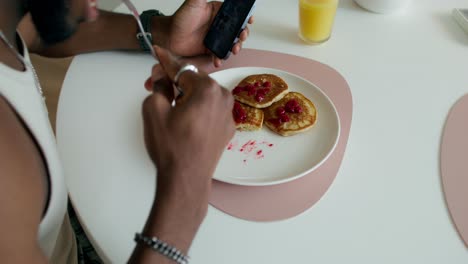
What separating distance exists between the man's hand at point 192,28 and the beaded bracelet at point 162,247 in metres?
0.53

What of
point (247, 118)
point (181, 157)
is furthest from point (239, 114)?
point (181, 157)

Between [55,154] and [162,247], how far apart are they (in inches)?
9.2

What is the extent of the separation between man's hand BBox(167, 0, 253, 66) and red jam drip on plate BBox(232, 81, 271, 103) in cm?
12

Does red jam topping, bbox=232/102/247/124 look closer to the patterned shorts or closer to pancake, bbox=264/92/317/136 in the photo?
pancake, bbox=264/92/317/136

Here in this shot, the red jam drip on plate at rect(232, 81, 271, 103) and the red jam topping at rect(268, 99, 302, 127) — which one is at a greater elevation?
the red jam drip on plate at rect(232, 81, 271, 103)

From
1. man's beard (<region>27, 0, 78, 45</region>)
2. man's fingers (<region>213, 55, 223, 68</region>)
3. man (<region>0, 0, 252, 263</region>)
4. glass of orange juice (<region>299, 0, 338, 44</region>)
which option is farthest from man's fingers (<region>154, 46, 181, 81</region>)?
glass of orange juice (<region>299, 0, 338, 44</region>)

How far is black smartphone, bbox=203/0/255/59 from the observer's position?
951 millimetres

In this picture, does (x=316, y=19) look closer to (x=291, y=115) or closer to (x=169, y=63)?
(x=291, y=115)

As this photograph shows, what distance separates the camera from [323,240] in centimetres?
66

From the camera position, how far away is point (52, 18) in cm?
56

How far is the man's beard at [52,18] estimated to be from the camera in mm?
555

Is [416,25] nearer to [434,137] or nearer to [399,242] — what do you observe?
[434,137]

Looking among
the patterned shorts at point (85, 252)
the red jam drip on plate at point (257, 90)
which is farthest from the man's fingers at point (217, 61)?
the patterned shorts at point (85, 252)

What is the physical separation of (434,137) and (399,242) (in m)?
0.25
